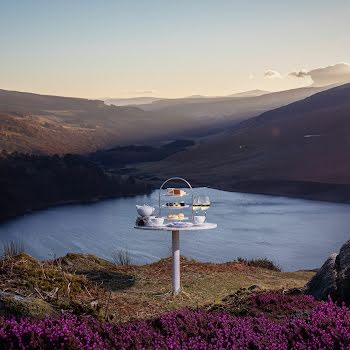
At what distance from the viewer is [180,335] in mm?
5844

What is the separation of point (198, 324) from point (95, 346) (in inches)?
51.6

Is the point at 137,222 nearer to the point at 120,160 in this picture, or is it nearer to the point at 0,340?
the point at 0,340

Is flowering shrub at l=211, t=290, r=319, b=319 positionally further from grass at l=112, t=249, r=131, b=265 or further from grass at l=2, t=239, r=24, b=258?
grass at l=112, t=249, r=131, b=265

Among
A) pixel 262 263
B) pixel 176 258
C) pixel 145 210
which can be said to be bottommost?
pixel 262 263

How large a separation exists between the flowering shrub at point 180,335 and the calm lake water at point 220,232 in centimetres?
3470

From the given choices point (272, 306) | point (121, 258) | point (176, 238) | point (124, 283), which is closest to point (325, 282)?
point (272, 306)

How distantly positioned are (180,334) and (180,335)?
0.04 meters

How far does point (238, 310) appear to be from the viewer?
9602 millimetres

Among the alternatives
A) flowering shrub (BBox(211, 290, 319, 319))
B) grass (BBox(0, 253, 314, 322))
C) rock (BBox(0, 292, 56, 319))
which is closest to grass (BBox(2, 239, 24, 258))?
grass (BBox(0, 253, 314, 322))

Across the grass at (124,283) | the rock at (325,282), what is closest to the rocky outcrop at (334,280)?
the rock at (325,282)

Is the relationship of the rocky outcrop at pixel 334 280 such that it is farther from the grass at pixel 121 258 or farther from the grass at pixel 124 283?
the grass at pixel 121 258

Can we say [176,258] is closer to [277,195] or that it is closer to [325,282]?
[325,282]

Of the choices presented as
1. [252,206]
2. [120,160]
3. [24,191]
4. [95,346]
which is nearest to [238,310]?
[95,346]

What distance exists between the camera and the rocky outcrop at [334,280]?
368 inches
